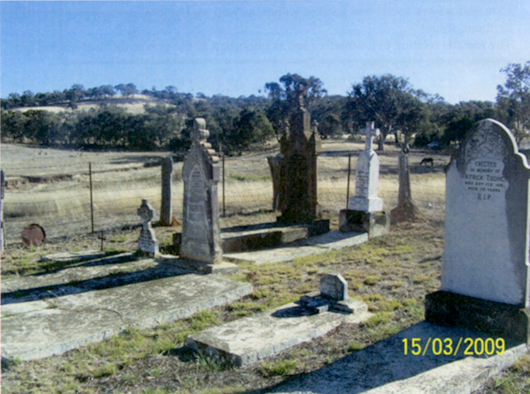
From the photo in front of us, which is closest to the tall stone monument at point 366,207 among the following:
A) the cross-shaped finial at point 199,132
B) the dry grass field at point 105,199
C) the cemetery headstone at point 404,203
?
the cemetery headstone at point 404,203

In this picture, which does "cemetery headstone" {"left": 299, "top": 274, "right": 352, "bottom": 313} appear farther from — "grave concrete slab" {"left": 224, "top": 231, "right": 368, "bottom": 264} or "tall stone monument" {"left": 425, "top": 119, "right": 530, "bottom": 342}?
"grave concrete slab" {"left": 224, "top": 231, "right": 368, "bottom": 264}

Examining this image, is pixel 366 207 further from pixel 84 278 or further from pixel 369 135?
pixel 84 278

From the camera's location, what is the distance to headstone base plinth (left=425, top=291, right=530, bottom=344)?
15.1 ft

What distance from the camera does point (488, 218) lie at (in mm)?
4820

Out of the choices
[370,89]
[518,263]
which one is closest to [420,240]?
[518,263]

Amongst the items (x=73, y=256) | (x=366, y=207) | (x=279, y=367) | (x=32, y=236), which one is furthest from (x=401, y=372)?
(x=32, y=236)

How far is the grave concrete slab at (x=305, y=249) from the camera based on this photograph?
8.80 metres

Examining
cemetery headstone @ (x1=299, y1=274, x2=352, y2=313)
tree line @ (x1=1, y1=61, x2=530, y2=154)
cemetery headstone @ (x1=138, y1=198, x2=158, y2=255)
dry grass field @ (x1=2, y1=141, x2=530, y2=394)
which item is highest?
tree line @ (x1=1, y1=61, x2=530, y2=154)

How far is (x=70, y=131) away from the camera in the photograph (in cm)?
5100

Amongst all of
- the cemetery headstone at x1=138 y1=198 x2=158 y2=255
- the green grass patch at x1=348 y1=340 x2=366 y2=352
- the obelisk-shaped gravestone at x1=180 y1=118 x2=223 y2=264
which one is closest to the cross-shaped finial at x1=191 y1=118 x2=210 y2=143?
the obelisk-shaped gravestone at x1=180 y1=118 x2=223 y2=264

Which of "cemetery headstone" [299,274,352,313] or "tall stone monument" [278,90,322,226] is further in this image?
"tall stone monument" [278,90,322,226]

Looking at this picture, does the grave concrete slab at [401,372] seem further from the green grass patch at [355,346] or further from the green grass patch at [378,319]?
the green grass patch at [378,319]

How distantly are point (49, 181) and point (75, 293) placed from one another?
19.0 metres

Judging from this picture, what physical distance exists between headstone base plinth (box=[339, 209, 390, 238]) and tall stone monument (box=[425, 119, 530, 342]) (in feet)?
19.0
